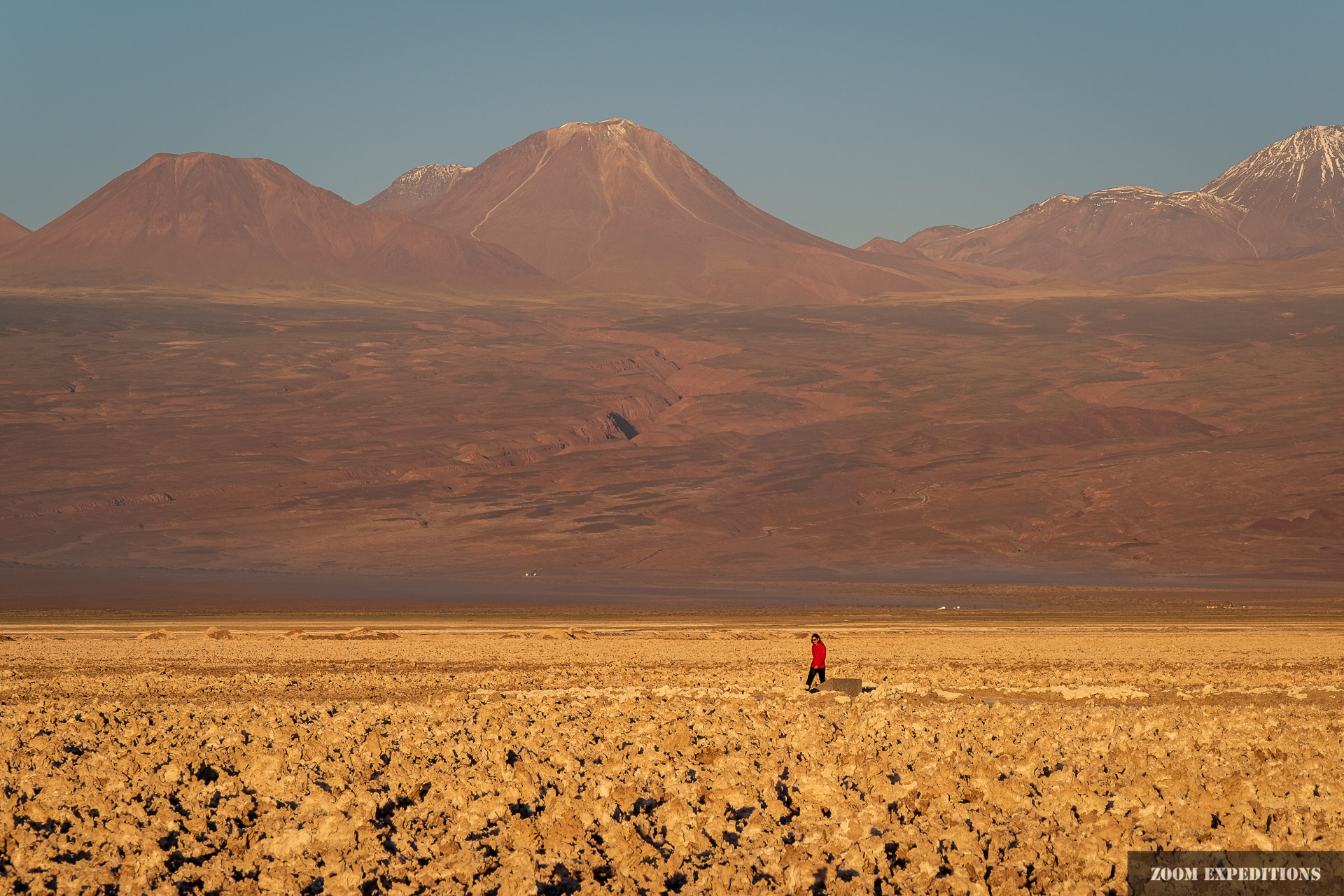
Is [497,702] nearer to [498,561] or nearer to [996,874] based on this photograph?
[996,874]

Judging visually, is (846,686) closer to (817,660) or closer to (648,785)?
(817,660)

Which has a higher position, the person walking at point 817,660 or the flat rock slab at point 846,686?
the person walking at point 817,660

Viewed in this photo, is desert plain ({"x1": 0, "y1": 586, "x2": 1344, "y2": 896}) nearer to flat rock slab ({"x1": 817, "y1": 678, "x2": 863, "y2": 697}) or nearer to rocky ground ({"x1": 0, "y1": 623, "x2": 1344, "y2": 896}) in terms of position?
rocky ground ({"x1": 0, "y1": 623, "x2": 1344, "y2": 896})

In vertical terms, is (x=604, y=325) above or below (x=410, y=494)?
above

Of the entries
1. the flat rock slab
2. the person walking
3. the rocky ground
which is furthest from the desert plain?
the person walking

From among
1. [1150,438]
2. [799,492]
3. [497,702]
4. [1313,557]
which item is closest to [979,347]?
[1150,438]

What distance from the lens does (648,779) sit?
11.6m

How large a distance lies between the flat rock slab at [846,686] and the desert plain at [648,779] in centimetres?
30

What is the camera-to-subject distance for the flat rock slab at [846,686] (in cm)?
1927

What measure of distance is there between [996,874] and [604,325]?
17214 centimetres

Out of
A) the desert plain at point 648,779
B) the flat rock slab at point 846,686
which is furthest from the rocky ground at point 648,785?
the flat rock slab at point 846,686

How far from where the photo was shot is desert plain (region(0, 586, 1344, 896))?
8.96 meters

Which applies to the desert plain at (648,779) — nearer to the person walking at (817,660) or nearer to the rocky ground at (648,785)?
the rocky ground at (648,785)

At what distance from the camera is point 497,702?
16.8 metres
